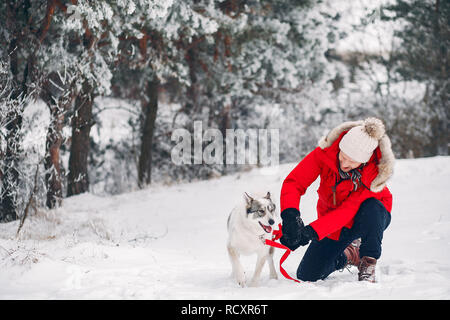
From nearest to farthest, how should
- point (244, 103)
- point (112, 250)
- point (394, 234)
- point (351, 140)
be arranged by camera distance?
point (351, 140)
point (112, 250)
point (394, 234)
point (244, 103)

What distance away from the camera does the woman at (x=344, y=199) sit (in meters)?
3.43

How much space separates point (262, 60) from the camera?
11789 millimetres

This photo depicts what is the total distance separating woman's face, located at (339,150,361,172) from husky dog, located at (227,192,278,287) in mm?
907

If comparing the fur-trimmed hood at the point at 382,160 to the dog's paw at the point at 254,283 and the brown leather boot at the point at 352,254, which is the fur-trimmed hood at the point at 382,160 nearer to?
the brown leather boot at the point at 352,254

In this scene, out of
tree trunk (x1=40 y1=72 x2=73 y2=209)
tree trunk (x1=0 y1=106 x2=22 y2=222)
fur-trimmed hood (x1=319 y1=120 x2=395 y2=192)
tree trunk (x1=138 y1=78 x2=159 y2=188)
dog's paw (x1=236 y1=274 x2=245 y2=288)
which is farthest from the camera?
tree trunk (x1=138 y1=78 x2=159 y2=188)

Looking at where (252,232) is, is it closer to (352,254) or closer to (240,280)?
(240,280)

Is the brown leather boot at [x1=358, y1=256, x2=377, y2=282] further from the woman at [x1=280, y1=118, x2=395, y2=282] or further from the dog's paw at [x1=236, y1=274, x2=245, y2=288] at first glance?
the dog's paw at [x1=236, y1=274, x2=245, y2=288]

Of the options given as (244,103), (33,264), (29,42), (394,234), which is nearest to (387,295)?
(394,234)

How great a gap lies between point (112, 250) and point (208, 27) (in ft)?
20.1

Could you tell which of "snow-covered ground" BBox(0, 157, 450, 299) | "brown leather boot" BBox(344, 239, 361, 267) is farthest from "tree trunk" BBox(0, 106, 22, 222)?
"brown leather boot" BBox(344, 239, 361, 267)

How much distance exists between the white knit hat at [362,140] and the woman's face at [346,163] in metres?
0.04

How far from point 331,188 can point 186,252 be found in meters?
2.77

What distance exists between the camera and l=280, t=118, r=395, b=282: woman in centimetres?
343
